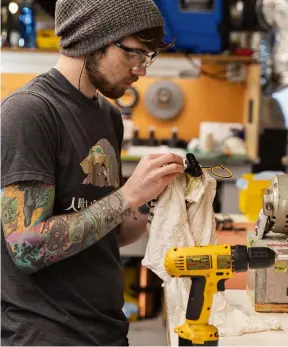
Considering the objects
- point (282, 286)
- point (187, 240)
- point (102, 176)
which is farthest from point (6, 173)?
point (282, 286)

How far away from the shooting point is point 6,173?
1.44 m

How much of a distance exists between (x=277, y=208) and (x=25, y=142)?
0.81m

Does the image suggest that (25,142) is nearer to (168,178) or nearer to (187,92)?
(168,178)

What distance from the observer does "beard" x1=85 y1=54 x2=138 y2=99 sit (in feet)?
5.54

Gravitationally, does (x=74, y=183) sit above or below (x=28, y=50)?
above

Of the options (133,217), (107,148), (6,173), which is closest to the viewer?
(6,173)

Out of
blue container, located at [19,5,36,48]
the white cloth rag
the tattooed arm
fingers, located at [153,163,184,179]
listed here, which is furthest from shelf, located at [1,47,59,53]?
fingers, located at [153,163,184,179]

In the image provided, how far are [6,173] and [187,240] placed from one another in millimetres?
584

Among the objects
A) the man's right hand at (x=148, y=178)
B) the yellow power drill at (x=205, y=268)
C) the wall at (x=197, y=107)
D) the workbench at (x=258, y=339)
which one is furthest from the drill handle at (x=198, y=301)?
the wall at (x=197, y=107)

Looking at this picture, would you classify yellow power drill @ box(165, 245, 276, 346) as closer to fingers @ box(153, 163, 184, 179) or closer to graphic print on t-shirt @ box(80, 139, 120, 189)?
fingers @ box(153, 163, 184, 179)

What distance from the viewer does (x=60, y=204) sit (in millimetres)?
1598

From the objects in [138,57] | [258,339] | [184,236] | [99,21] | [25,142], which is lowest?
[258,339]

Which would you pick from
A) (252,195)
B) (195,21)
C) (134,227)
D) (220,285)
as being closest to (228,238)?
(252,195)

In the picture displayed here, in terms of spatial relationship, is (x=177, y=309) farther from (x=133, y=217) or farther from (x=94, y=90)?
(x=94, y=90)
